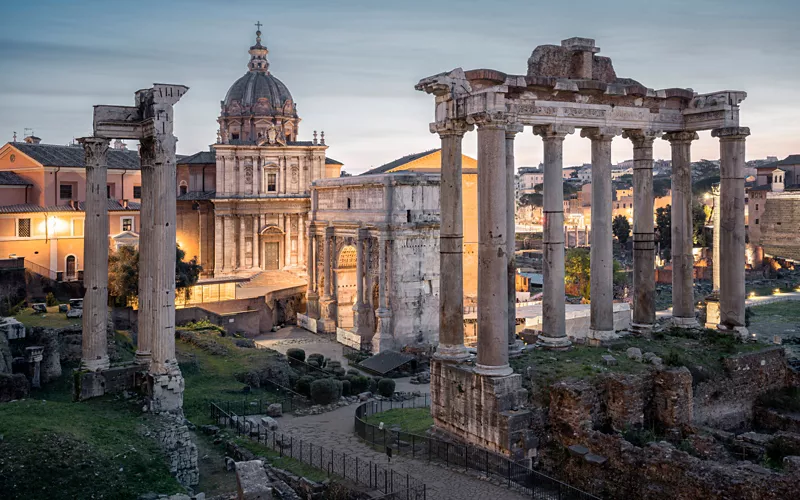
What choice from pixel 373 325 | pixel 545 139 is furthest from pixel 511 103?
pixel 373 325

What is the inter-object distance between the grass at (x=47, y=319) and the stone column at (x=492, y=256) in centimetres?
2011

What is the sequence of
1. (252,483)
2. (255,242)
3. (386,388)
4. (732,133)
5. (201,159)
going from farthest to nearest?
(201,159) → (255,242) → (386,388) → (732,133) → (252,483)

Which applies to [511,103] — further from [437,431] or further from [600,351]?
[437,431]

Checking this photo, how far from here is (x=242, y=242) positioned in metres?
57.9

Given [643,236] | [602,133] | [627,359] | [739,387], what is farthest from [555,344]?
[602,133]

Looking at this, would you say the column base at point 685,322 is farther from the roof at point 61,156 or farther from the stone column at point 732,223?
the roof at point 61,156

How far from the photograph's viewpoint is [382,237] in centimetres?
4303

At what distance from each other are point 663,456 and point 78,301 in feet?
106

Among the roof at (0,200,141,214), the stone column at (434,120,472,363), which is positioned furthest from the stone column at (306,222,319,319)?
the stone column at (434,120,472,363)

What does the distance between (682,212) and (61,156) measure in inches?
1684

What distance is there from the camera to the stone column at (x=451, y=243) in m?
18.7

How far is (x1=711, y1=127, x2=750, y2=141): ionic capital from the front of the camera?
21625mm

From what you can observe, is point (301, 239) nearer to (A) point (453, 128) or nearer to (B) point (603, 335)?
(B) point (603, 335)

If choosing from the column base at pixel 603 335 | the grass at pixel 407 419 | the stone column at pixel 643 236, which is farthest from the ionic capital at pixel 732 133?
the grass at pixel 407 419
